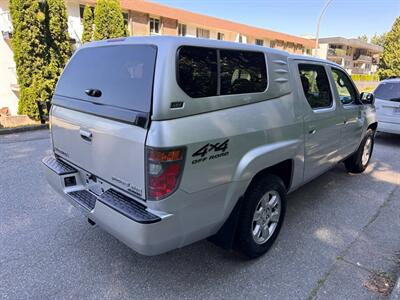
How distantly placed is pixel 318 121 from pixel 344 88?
4.51 feet

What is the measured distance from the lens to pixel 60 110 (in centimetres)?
288

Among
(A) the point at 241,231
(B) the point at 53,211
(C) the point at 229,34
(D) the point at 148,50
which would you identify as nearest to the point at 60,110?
(D) the point at 148,50

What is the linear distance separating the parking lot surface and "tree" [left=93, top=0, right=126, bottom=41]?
1154 centimetres

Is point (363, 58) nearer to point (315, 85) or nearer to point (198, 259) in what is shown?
point (315, 85)

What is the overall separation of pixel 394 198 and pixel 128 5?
17446 millimetres

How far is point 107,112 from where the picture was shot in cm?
230

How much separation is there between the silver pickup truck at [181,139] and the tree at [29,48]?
905 centimetres

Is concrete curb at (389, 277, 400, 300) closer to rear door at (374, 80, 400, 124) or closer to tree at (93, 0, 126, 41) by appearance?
rear door at (374, 80, 400, 124)

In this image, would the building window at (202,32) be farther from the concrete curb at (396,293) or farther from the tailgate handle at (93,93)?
the concrete curb at (396,293)

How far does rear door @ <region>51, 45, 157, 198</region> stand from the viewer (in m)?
2.09

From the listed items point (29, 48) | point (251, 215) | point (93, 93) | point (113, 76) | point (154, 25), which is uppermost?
point (154, 25)

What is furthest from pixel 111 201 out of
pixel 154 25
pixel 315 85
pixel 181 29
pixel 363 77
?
pixel 363 77

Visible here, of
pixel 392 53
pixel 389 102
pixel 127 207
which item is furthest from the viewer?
pixel 392 53

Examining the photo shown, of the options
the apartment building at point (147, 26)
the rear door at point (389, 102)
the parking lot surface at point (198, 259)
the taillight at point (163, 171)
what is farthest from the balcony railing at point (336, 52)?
the taillight at point (163, 171)
